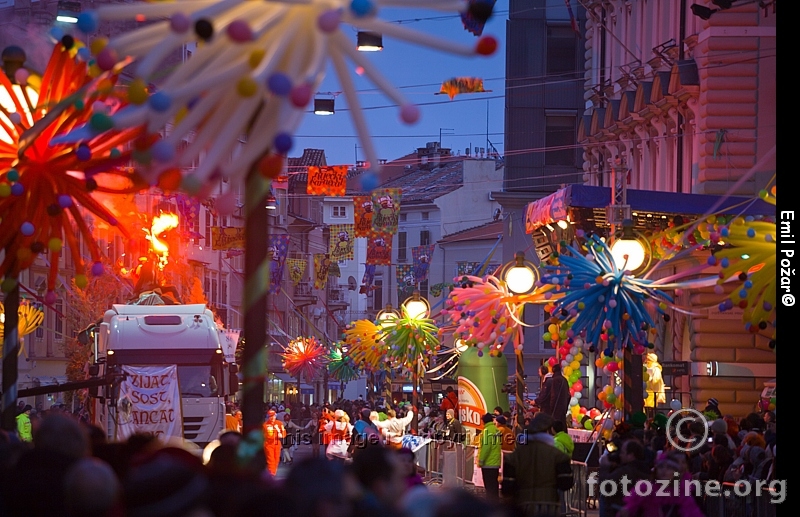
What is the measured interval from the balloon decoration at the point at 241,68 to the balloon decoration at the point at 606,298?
1191 centimetres

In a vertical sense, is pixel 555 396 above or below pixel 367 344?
below

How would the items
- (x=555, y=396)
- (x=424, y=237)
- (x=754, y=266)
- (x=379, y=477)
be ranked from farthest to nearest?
(x=424, y=237), (x=555, y=396), (x=754, y=266), (x=379, y=477)

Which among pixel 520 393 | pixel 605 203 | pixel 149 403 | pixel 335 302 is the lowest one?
pixel 149 403

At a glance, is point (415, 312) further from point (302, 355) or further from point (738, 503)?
point (302, 355)

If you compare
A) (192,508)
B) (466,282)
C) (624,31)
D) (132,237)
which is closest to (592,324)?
(466,282)

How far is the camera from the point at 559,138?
61.2 m

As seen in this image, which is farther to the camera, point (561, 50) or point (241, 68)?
point (561, 50)

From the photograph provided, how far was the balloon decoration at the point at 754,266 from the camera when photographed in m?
15.5

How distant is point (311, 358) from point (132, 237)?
61.6 m

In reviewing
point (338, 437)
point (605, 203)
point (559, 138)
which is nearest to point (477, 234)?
point (559, 138)

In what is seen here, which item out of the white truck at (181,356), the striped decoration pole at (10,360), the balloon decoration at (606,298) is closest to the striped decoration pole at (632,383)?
the balloon decoration at (606,298)

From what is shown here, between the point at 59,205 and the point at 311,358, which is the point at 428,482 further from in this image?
the point at 311,358

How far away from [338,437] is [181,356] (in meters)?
5.94

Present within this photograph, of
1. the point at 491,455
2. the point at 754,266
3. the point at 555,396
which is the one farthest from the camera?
the point at 555,396
